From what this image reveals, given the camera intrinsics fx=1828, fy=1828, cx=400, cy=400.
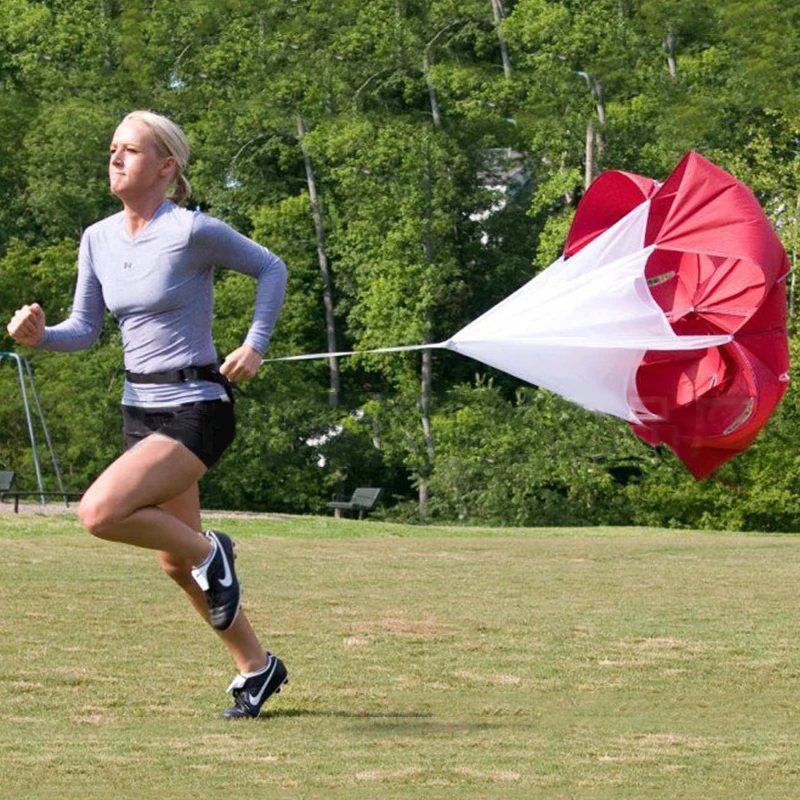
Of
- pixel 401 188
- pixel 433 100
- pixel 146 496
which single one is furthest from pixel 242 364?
pixel 433 100

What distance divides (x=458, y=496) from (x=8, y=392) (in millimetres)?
12202

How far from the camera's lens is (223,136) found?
5472 centimetres

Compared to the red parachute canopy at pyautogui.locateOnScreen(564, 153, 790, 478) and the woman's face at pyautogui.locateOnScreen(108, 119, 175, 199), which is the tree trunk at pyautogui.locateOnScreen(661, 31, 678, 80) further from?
the woman's face at pyautogui.locateOnScreen(108, 119, 175, 199)

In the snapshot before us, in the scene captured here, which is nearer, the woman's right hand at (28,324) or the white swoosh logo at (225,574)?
the woman's right hand at (28,324)

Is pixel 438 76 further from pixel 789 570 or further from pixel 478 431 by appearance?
pixel 789 570

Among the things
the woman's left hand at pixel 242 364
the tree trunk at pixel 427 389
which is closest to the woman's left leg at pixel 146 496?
the woman's left hand at pixel 242 364

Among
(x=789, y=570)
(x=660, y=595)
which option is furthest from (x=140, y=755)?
(x=789, y=570)

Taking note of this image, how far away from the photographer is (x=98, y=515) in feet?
22.0

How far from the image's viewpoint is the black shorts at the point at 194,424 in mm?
6848

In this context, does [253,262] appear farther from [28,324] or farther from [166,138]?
[28,324]

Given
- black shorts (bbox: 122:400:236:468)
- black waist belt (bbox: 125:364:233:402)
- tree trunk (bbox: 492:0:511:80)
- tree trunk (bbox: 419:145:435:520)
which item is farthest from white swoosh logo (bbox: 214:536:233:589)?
tree trunk (bbox: 492:0:511:80)

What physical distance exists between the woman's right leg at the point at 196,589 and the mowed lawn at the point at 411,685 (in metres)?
0.29

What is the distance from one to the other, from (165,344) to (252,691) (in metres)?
1.41

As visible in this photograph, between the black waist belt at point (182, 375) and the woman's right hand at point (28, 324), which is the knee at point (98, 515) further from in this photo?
the woman's right hand at point (28, 324)
